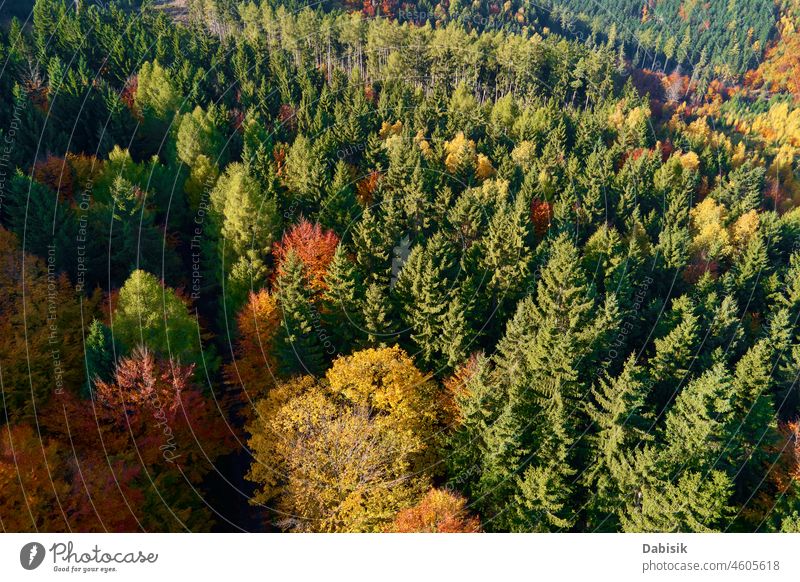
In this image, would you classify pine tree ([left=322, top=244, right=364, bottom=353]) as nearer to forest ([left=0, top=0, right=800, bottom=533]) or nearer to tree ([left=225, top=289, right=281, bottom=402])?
forest ([left=0, top=0, right=800, bottom=533])

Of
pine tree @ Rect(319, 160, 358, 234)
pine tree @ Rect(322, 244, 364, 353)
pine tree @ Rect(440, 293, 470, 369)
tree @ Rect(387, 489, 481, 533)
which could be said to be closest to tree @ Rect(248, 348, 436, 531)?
tree @ Rect(387, 489, 481, 533)

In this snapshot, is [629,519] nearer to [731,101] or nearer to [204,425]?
[204,425]

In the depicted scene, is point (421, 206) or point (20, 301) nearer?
point (20, 301)

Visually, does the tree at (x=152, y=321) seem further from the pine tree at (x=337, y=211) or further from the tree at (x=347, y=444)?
the pine tree at (x=337, y=211)

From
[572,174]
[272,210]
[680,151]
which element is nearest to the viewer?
[272,210]

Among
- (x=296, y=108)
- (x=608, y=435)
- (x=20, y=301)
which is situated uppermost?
(x=296, y=108)

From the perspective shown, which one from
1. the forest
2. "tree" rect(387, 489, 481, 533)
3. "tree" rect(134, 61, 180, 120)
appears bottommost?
"tree" rect(387, 489, 481, 533)

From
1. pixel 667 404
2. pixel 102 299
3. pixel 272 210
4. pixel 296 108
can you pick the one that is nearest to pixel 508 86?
pixel 296 108

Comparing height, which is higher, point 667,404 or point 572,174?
point 572,174
